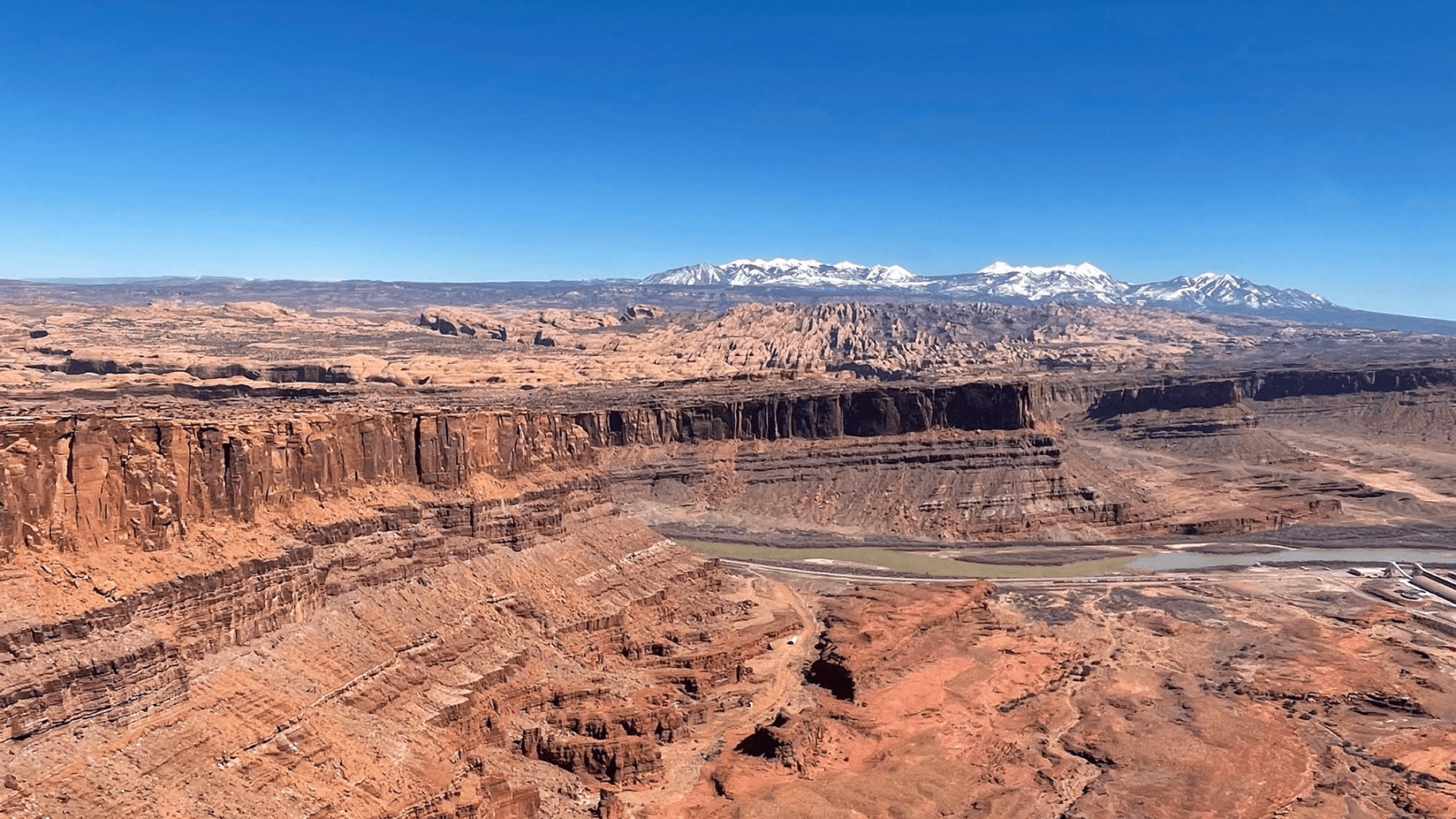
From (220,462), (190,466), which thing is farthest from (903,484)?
(190,466)

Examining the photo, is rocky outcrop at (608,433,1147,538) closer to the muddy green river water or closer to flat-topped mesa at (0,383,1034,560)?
the muddy green river water

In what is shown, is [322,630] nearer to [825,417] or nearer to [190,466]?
[190,466]

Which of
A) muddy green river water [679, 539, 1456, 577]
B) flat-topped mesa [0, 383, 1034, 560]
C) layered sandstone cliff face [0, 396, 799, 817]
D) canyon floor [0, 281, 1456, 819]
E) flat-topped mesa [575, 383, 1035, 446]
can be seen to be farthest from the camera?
flat-topped mesa [575, 383, 1035, 446]

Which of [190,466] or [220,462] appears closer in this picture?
[190,466]

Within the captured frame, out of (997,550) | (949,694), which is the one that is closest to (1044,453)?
(997,550)

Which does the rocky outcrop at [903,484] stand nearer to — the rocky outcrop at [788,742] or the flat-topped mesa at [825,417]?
the flat-topped mesa at [825,417]

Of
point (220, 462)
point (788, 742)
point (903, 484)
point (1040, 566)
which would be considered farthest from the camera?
point (903, 484)

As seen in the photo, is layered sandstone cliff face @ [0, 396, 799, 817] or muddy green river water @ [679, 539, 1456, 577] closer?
layered sandstone cliff face @ [0, 396, 799, 817]

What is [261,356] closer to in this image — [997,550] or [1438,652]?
[997,550]

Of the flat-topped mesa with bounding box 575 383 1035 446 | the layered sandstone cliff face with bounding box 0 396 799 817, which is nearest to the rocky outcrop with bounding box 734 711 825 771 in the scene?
the layered sandstone cliff face with bounding box 0 396 799 817

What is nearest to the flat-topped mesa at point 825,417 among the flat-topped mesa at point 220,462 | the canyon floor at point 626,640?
the canyon floor at point 626,640

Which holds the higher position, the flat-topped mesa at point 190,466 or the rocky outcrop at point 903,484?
the flat-topped mesa at point 190,466
